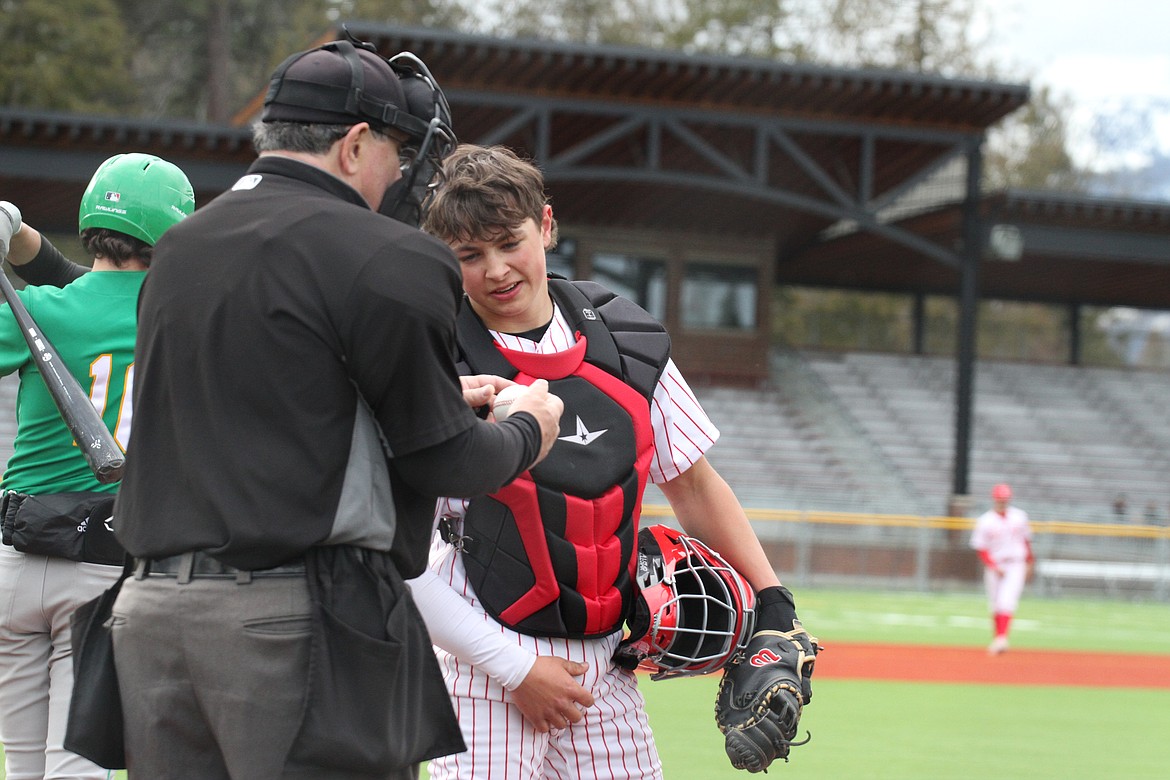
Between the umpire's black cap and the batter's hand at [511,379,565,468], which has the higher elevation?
the umpire's black cap

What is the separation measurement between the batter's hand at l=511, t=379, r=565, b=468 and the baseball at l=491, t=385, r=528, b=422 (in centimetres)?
3

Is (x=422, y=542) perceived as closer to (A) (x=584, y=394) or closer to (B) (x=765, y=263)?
(A) (x=584, y=394)

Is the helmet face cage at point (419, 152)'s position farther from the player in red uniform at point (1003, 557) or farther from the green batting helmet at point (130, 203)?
the player in red uniform at point (1003, 557)

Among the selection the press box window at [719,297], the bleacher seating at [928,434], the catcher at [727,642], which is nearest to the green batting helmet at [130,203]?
the catcher at [727,642]

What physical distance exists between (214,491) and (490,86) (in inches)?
804

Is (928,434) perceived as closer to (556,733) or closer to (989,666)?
(989,666)

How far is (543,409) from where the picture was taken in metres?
2.82

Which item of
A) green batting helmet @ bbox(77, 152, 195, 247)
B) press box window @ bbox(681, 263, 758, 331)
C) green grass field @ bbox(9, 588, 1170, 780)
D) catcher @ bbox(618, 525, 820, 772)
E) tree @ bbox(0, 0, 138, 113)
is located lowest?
green grass field @ bbox(9, 588, 1170, 780)

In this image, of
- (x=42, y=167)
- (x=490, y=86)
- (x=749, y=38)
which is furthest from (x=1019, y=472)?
(x=749, y=38)

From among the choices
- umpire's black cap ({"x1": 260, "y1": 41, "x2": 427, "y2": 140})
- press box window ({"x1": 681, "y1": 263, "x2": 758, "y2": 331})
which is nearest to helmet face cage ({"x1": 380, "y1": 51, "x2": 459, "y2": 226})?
umpire's black cap ({"x1": 260, "y1": 41, "x2": 427, "y2": 140})

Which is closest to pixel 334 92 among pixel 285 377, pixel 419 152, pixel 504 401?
pixel 419 152

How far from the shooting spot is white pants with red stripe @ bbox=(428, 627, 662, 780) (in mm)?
3188

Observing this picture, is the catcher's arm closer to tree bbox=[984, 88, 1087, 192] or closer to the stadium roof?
the stadium roof

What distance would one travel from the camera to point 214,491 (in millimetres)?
2422
